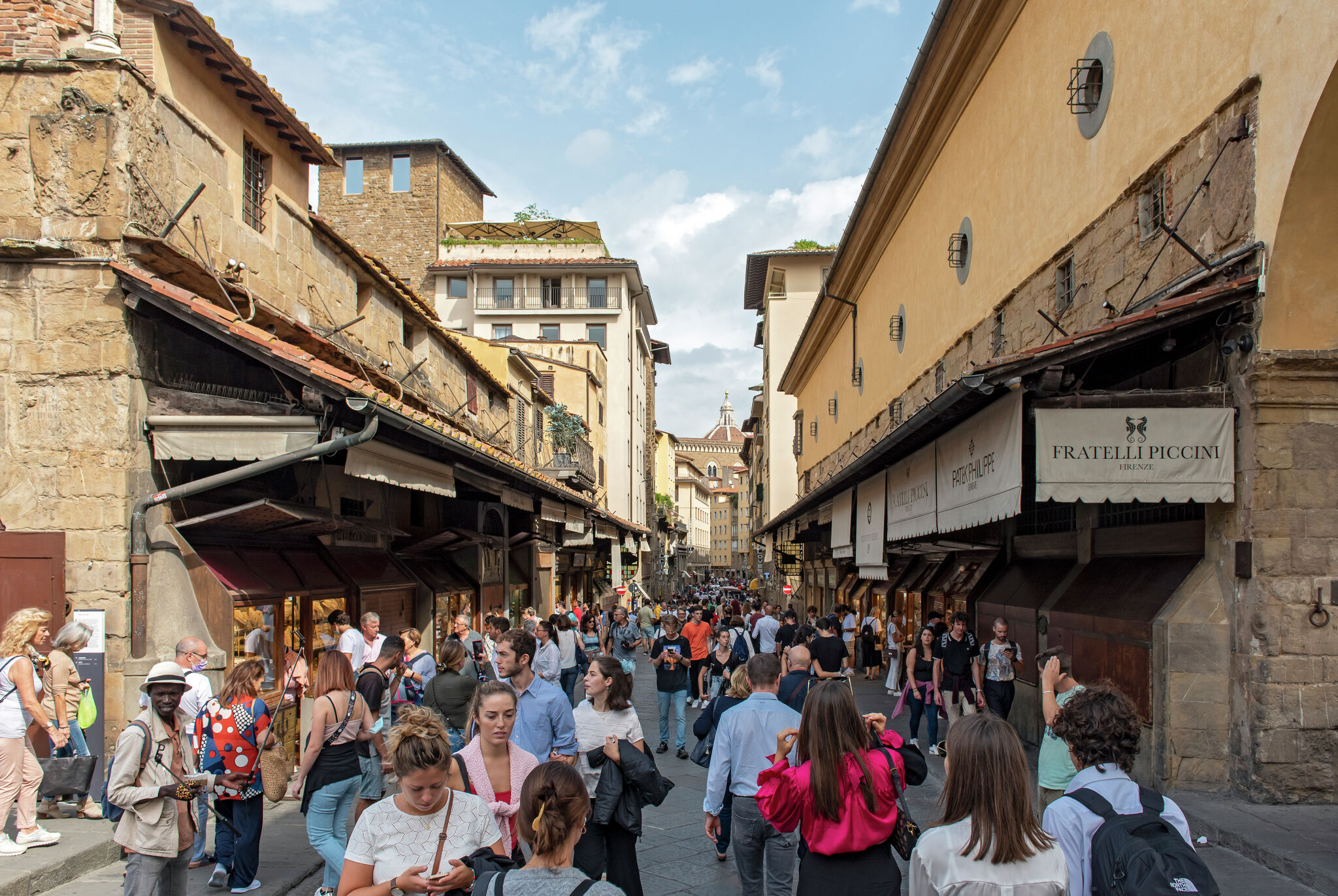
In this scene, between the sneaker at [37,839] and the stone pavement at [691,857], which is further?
the sneaker at [37,839]

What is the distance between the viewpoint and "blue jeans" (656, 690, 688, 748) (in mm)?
11664

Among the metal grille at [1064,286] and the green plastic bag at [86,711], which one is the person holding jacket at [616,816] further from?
the metal grille at [1064,286]

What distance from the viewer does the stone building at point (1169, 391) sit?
23.0 ft

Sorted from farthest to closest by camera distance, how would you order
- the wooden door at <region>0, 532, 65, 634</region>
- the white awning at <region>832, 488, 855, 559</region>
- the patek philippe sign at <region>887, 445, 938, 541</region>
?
the white awning at <region>832, 488, 855, 559</region>
the patek philippe sign at <region>887, 445, 938, 541</region>
the wooden door at <region>0, 532, 65, 634</region>

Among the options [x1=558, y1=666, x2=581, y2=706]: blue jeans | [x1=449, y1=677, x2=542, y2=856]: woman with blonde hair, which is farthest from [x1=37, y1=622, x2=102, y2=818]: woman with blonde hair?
[x1=558, y1=666, x2=581, y2=706]: blue jeans

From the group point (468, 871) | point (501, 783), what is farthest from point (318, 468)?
point (468, 871)

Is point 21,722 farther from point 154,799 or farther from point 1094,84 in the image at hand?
point 1094,84

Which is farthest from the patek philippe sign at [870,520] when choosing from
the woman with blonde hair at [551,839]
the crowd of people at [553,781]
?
the woman with blonde hair at [551,839]

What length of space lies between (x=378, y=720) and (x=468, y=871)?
3271mm

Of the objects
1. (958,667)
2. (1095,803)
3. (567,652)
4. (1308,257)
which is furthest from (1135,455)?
(567,652)

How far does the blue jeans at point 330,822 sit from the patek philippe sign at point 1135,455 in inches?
209

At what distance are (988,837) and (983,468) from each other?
6345mm

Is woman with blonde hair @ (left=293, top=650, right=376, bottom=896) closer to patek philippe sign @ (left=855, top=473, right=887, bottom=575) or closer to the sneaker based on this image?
the sneaker

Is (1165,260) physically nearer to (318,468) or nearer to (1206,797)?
(1206,797)
